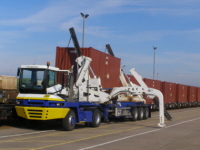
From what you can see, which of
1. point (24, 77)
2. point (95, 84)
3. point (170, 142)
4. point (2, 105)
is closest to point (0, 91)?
point (2, 105)

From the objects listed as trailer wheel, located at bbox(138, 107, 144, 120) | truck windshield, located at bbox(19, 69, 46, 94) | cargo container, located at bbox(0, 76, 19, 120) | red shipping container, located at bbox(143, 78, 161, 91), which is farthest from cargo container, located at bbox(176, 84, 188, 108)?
truck windshield, located at bbox(19, 69, 46, 94)

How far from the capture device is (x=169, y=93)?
40.2 m

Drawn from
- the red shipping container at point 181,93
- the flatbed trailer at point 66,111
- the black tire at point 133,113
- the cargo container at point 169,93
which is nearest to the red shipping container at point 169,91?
the cargo container at point 169,93

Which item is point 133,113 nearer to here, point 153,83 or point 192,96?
point 153,83

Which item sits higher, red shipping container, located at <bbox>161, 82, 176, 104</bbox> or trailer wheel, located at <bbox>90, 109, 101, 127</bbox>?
red shipping container, located at <bbox>161, 82, 176, 104</bbox>

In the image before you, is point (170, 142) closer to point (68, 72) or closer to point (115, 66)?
point (68, 72)

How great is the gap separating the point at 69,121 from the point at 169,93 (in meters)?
27.2

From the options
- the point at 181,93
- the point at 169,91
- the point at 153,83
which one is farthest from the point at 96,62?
the point at 181,93

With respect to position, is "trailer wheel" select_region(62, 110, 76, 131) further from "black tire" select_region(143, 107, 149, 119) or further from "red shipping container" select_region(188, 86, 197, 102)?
"red shipping container" select_region(188, 86, 197, 102)

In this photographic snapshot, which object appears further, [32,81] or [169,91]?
[169,91]

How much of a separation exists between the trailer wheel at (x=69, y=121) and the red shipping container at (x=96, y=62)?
159 inches

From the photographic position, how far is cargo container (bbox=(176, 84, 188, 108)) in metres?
43.7

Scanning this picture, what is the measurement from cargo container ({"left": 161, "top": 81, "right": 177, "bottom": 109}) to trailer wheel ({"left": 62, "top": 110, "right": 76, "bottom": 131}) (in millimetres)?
24278

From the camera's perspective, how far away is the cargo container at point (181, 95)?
143ft
